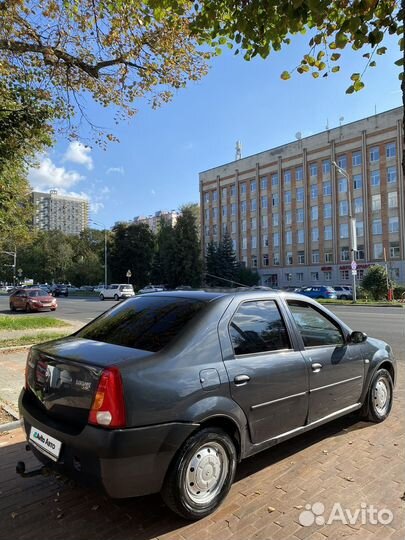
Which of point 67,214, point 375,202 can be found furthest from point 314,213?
point 67,214

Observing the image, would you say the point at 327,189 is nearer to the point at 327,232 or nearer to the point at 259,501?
the point at 327,232

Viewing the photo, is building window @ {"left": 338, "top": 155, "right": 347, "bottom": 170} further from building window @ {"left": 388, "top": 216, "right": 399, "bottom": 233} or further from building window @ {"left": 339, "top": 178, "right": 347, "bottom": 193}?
building window @ {"left": 388, "top": 216, "right": 399, "bottom": 233}

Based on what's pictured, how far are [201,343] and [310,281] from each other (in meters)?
62.9

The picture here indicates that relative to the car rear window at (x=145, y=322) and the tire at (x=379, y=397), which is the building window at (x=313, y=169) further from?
the car rear window at (x=145, y=322)

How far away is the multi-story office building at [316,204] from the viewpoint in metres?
55.5

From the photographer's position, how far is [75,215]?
112m

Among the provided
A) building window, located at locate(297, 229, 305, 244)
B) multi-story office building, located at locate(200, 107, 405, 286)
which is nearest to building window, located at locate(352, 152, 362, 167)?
multi-story office building, located at locate(200, 107, 405, 286)

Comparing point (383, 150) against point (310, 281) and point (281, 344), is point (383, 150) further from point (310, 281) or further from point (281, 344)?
point (281, 344)

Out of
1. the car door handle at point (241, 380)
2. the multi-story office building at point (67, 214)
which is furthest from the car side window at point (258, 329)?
the multi-story office building at point (67, 214)

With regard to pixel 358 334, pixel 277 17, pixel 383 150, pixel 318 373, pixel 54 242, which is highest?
pixel 383 150

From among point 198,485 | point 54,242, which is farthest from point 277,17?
point 54,242

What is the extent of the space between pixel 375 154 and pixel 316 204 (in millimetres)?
10643

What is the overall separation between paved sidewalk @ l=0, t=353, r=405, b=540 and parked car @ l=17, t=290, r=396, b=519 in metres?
0.24

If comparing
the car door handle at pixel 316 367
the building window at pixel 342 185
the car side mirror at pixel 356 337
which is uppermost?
the building window at pixel 342 185
